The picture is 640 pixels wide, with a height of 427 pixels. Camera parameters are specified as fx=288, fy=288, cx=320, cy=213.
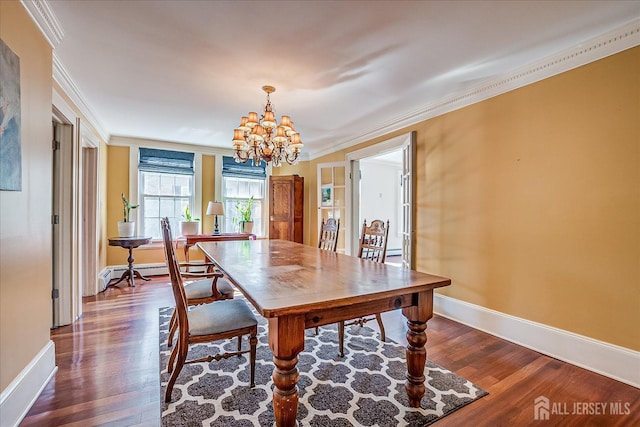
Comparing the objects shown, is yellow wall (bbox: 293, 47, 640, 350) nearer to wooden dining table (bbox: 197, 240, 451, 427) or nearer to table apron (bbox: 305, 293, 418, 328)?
wooden dining table (bbox: 197, 240, 451, 427)

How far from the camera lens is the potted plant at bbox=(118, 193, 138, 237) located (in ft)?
14.5

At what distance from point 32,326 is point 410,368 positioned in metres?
2.27

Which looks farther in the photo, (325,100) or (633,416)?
(325,100)

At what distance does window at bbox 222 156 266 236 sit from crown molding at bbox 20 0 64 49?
3.53 metres

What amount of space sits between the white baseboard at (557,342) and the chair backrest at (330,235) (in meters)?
1.41

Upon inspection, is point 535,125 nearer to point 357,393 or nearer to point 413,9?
point 413,9

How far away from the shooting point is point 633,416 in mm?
1594

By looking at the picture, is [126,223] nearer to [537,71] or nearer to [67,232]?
[67,232]

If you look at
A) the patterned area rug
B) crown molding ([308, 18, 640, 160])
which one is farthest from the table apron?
crown molding ([308, 18, 640, 160])

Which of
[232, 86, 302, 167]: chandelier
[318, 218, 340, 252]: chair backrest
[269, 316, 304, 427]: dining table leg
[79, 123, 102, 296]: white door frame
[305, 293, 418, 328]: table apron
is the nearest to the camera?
[269, 316, 304, 427]: dining table leg

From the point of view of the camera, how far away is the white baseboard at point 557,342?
193cm

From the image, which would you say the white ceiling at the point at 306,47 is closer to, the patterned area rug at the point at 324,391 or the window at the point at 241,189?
the window at the point at 241,189

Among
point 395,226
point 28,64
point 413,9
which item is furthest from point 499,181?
point 395,226

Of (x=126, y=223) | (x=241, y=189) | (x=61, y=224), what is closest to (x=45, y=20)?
(x=61, y=224)
